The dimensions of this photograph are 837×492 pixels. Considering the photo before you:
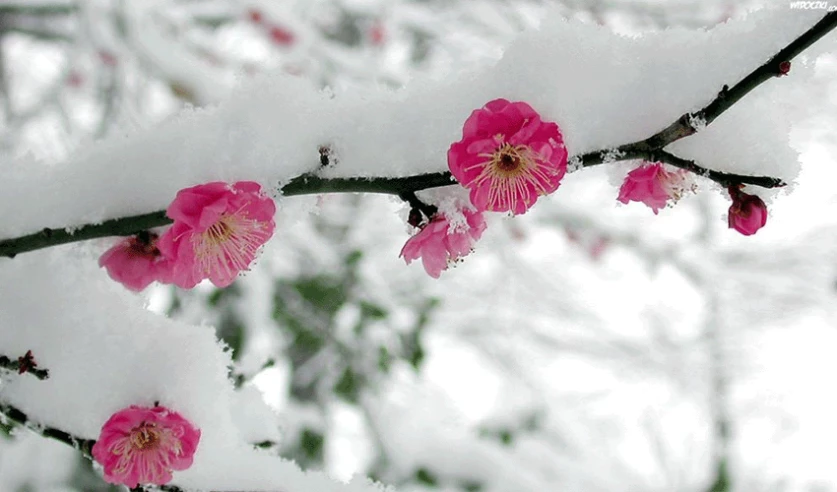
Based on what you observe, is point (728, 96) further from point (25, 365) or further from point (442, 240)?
point (25, 365)

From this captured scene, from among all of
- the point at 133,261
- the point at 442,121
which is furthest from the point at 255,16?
the point at 442,121

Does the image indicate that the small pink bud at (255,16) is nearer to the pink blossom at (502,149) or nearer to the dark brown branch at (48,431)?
the dark brown branch at (48,431)

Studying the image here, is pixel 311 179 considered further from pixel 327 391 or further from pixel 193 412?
pixel 327 391

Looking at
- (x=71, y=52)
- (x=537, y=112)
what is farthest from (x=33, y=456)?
(x=537, y=112)

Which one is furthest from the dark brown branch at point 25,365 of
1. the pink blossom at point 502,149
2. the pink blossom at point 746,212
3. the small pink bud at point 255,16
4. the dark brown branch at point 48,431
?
the small pink bud at point 255,16

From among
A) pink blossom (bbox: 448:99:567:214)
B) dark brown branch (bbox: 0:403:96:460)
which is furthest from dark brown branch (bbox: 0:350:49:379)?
pink blossom (bbox: 448:99:567:214)

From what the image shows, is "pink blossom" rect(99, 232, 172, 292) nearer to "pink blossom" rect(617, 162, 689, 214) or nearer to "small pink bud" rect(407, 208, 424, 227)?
"small pink bud" rect(407, 208, 424, 227)
